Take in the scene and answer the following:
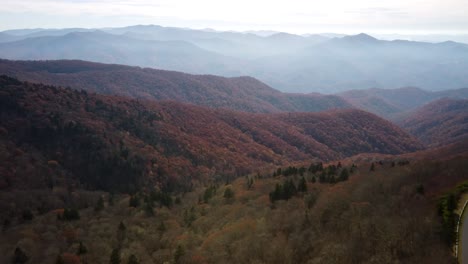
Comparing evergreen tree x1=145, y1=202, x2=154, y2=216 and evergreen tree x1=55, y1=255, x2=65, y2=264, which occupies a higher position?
evergreen tree x1=55, y1=255, x2=65, y2=264

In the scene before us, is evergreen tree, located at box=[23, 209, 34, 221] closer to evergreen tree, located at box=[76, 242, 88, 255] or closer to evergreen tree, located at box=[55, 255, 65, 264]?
evergreen tree, located at box=[76, 242, 88, 255]

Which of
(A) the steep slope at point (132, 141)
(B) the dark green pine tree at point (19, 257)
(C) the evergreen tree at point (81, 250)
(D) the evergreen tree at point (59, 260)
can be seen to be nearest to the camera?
(D) the evergreen tree at point (59, 260)

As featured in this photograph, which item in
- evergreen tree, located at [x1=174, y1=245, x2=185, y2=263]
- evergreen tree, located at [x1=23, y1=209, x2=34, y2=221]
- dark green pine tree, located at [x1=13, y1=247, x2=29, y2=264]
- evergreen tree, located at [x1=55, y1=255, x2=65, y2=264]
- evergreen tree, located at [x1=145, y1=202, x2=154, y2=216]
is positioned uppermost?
evergreen tree, located at [x1=174, y1=245, x2=185, y2=263]

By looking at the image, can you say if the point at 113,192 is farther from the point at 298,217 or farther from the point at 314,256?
the point at 314,256

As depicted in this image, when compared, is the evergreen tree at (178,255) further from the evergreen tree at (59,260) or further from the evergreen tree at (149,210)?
the evergreen tree at (149,210)

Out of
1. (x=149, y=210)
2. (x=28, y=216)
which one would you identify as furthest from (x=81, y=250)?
(x=28, y=216)

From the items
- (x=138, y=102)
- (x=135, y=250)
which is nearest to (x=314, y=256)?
(x=135, y=250)

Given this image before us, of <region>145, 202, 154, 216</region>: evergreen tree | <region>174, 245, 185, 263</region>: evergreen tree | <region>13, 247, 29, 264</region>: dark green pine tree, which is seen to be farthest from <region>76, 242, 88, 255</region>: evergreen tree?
<region>145, 202, 154, 216</region>: evergreen tree

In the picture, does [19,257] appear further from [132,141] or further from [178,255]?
[132,141]

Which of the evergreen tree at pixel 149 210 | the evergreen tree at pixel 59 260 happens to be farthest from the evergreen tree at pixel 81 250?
the evergreen tree at pixel 149 210
